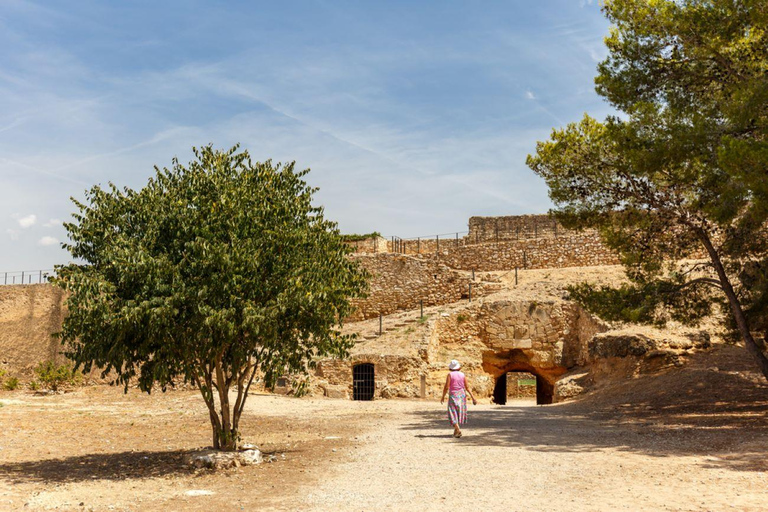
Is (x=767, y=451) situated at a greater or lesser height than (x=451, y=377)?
lesser

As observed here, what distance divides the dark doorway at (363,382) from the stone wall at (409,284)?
8.12 metres

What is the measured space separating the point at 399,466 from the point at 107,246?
5.86m

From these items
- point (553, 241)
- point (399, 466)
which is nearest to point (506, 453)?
point (399, 466)

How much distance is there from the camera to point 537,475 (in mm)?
9156

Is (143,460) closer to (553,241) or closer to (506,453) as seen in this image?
(506,453)

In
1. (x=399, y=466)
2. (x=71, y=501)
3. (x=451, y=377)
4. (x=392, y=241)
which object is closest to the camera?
(x=71, y=501)

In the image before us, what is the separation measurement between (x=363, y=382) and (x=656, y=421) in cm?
1276

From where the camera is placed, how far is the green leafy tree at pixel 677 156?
44.4 ft

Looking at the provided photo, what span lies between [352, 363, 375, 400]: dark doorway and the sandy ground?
5107 millimetres

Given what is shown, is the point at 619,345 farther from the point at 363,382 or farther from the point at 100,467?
the point at 100,467

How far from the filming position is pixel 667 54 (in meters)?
15.6

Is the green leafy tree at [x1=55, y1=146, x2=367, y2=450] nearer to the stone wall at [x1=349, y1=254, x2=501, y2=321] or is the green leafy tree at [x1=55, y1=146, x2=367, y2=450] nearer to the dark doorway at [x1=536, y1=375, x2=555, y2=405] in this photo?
the dark doorway at [x1=536, y1=375, x2=555, y2=405]

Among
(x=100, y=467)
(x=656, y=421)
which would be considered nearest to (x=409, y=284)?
(x=656, y=421)

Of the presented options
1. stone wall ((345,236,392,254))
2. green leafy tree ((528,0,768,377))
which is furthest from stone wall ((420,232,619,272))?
green leafy tree ((528,0,768,377))
